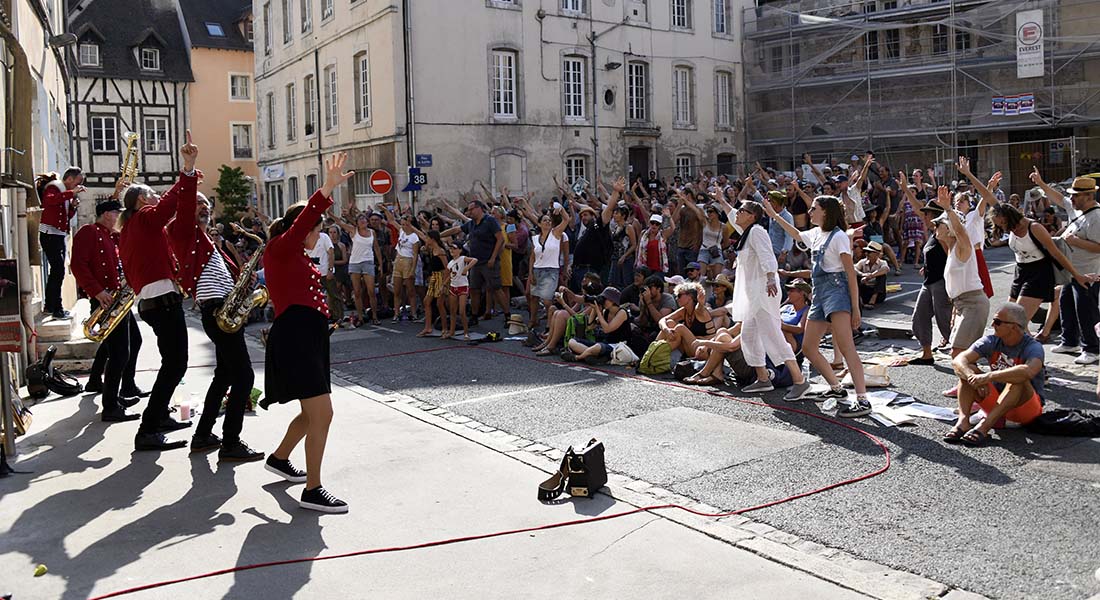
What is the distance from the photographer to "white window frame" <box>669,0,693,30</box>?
3205 cm

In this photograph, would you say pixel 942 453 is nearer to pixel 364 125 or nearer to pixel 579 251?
pixel 579 251

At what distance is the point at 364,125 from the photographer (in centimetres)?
2805

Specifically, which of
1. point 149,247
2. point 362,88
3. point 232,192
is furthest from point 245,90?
point 149,247

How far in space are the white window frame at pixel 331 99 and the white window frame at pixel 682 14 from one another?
1085cm

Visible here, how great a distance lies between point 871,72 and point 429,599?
1110 inches

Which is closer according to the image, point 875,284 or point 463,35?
point 875,284

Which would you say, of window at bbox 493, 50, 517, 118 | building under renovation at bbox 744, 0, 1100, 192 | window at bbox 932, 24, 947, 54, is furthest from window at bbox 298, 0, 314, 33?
window at bbox 932, 24, 947, 54

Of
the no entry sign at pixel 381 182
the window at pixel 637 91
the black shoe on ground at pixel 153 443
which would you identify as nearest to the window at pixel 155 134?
the no entry sign at pixel 381 182

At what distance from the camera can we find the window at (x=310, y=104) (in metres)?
32.0

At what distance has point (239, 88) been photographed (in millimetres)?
45344

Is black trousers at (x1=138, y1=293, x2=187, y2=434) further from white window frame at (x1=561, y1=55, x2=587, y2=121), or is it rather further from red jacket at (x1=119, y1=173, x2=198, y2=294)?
white window frame at (x1=561, y1=55, x2=587, y2=121)

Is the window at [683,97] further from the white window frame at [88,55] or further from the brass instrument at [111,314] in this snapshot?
the brass instrument at [111,314]

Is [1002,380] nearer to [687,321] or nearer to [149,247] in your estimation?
[687,321]

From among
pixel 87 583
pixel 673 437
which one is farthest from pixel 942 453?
pixel 87 583
